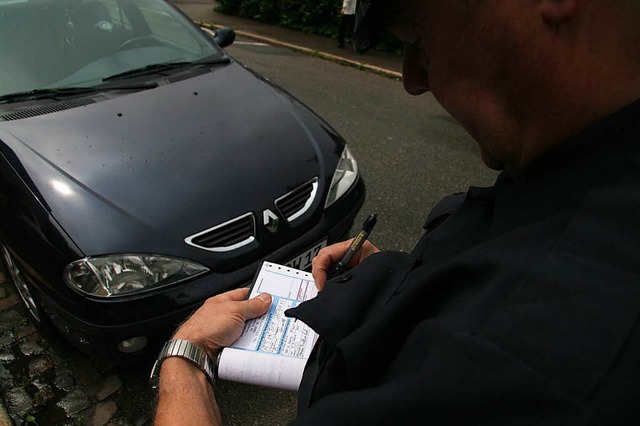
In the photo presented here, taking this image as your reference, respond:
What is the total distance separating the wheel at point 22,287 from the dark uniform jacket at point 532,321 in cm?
217

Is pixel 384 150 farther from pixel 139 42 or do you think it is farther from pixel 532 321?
pixel 532 321

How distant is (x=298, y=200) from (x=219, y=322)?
1.19 metres

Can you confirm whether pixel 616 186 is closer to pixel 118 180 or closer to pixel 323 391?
pixel 323 391

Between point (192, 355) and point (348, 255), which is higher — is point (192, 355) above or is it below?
below

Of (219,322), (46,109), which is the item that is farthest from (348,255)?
(46,109)

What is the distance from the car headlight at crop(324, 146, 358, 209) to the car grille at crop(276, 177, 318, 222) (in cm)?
10

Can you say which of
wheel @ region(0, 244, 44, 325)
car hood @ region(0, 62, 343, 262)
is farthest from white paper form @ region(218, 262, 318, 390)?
wheel @ region(0, 244, 44, 325)

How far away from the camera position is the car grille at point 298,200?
229 centimetres

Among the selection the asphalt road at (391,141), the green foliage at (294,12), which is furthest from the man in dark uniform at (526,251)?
the green foliage at (294,12)

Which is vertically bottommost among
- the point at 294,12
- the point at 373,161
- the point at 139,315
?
the point at 373,161

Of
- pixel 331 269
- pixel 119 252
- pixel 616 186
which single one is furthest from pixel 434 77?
pixel 119 252

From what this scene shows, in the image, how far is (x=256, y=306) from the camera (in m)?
1.30

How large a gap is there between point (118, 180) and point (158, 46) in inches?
53.7

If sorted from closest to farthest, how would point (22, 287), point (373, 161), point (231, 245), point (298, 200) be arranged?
point (231, 245) → point (298, 200) → point (22, 287) → point (373, 161)
